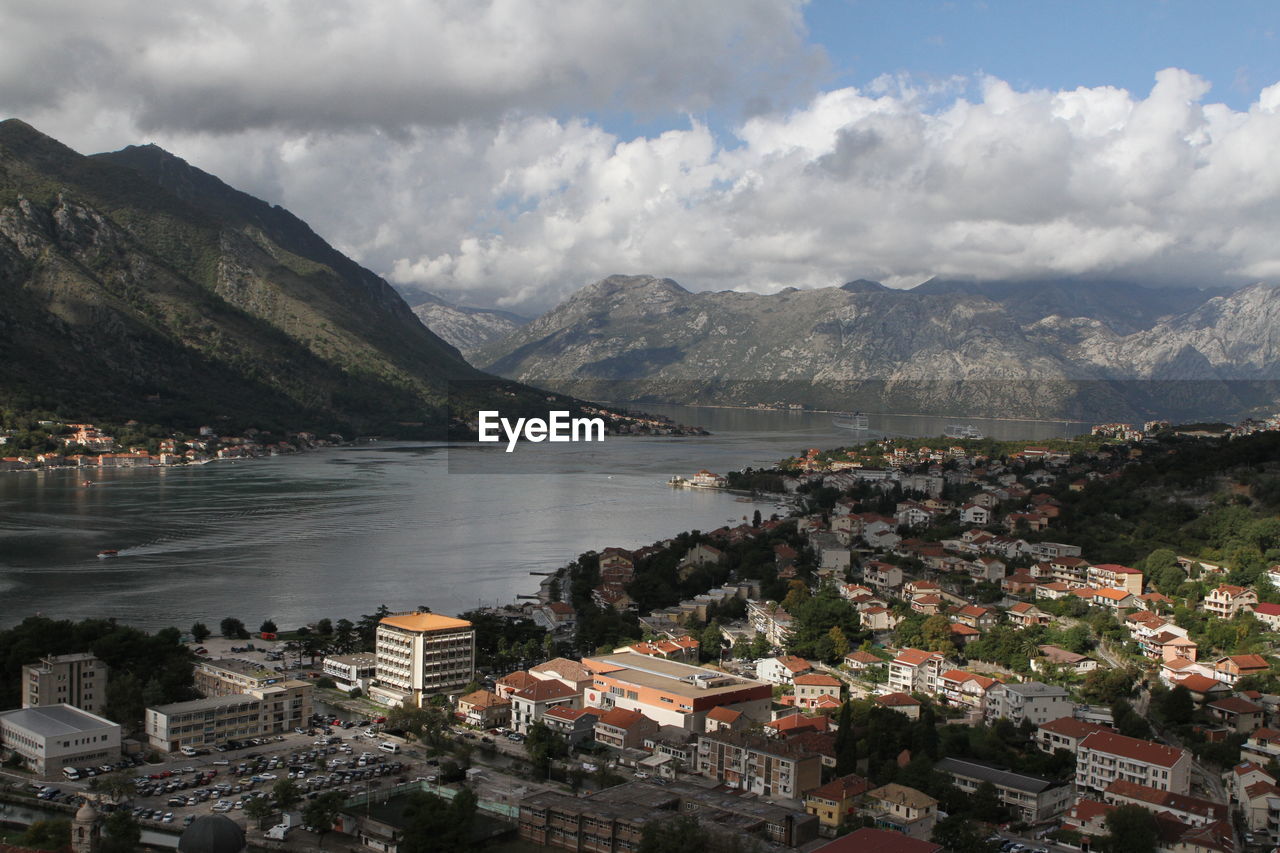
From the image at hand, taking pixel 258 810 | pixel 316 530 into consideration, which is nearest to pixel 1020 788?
pixel 258 810

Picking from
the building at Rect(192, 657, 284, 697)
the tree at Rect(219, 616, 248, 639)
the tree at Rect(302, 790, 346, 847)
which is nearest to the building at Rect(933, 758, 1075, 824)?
the tree at Rect(302, 790, 346, 847)

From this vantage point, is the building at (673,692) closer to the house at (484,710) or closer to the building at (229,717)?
the house at (484,710)

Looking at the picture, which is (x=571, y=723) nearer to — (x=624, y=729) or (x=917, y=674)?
(x=624, y=729)

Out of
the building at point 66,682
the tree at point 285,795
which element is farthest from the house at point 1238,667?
the building at point 66,682

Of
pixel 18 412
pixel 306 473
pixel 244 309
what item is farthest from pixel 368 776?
pixel 244 309

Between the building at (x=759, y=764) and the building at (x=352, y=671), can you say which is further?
the building at (x=352, y=671)

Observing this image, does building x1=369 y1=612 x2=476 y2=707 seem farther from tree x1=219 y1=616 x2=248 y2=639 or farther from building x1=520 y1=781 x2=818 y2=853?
building x1=520 y1=781 x2=818 y2=853
